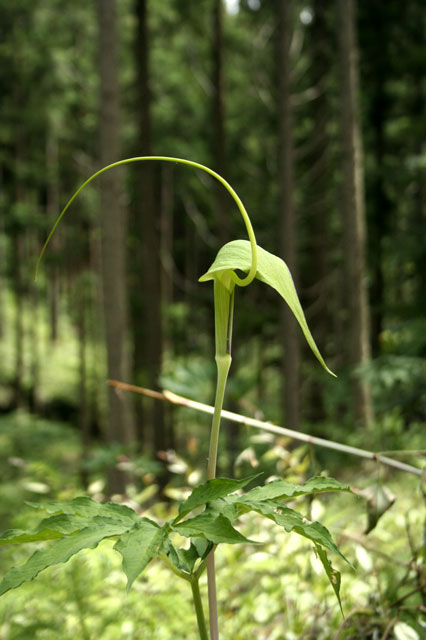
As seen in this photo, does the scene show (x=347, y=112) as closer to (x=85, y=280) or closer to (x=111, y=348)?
(x=111, y=348)

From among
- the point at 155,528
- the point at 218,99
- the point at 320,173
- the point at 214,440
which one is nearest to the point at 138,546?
the point at 155,528

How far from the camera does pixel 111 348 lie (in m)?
7.38

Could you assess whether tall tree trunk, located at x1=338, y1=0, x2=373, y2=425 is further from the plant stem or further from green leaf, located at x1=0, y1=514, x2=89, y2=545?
green leaf, located at x1=0, y1=514, x2=89, y2=545

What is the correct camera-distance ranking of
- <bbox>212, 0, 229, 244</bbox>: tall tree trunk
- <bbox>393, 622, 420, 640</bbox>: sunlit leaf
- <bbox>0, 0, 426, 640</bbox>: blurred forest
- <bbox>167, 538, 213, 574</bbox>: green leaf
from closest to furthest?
<bbox>167, 538, 213, 574</bbox>: green leaf < <bbox>393, 622, 420, 640</bbox>: sunlit leaf < <bbox>0, 0, 426, 640</bbox>: blurred forest < <bbox>212, 0, 229, 244</bbox>: tall tree trunk

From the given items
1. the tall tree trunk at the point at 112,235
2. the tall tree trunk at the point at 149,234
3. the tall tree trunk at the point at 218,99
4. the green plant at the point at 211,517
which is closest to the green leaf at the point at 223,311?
the green plant at the point at 211,517

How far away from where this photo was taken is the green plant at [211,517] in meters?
0.73

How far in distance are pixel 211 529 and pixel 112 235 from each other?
6.79 meters

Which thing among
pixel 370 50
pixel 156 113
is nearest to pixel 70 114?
pixel 156 113

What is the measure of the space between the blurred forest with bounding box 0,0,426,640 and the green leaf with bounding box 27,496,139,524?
1.44 feet

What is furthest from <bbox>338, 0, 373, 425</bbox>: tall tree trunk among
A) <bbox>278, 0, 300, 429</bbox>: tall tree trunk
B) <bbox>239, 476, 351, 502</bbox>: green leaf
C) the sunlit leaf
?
<bbox>239, 476, 351, 502</bbox>: green leaf

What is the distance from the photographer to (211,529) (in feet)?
2.51

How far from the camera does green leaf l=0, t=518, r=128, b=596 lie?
0.73 meters

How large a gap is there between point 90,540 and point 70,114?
1897 centimetres

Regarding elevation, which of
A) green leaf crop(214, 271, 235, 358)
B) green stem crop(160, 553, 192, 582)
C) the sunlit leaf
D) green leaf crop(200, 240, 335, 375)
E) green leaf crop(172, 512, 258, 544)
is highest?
green leaf crop(200, 240, 335, 375)
